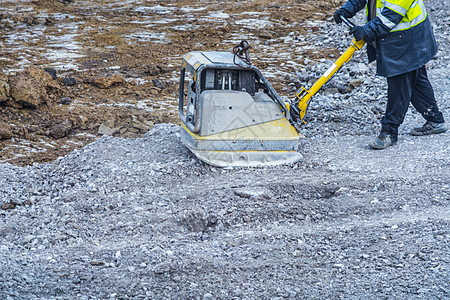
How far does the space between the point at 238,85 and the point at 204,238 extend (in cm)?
158

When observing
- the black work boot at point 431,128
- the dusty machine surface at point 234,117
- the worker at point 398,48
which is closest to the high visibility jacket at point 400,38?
the worker at point 398,48

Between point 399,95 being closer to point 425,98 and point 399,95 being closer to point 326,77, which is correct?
point 425,98

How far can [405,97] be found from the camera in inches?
195

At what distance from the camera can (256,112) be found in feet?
15.1

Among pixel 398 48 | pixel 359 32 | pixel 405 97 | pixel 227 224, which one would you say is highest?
pixel 359 32

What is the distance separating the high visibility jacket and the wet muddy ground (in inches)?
134

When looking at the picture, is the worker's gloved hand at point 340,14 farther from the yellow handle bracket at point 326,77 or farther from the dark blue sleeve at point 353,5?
the yellow handle bracket at point 326,77

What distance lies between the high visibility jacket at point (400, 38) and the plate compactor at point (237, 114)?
22cm

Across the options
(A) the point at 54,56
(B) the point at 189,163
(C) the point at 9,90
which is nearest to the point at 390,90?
(B) the point at 189,163

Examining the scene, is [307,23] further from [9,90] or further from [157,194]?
[157,194]

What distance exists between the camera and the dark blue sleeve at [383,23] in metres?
4.61

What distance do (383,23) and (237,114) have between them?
1.62 metres

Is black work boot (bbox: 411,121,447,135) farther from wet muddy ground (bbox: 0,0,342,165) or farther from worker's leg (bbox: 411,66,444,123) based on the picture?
wet muddy ground (bbox: 0,0,342,165)

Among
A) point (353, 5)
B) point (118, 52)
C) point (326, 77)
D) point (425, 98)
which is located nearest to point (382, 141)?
point (425, 98)
